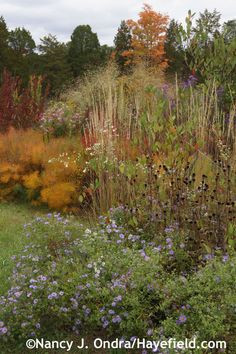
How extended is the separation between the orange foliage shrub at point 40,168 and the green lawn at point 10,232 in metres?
0.24

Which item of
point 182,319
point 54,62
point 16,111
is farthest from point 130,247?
point 54,62

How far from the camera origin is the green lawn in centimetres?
397

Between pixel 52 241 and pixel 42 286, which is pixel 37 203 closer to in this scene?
pixel 52 241

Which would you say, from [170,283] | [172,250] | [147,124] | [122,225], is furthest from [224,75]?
[170,283]

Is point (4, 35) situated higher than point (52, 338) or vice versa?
point (4, 35)

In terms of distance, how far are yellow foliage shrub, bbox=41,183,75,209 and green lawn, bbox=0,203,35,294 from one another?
0.32 meters

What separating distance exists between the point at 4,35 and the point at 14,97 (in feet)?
48.8

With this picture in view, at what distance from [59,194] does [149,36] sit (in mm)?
20342

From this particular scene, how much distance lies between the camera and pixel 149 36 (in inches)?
957

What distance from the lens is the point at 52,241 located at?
12.4 feet

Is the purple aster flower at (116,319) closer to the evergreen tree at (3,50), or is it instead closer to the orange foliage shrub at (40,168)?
the orange foliage shrub at (40,168)

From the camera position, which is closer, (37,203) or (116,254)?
(116,254)

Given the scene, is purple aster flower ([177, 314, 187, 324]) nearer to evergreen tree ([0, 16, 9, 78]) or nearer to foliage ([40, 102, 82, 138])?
foliage ([40, 102, 82, 138])

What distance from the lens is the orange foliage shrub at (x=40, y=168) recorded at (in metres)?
5.67
